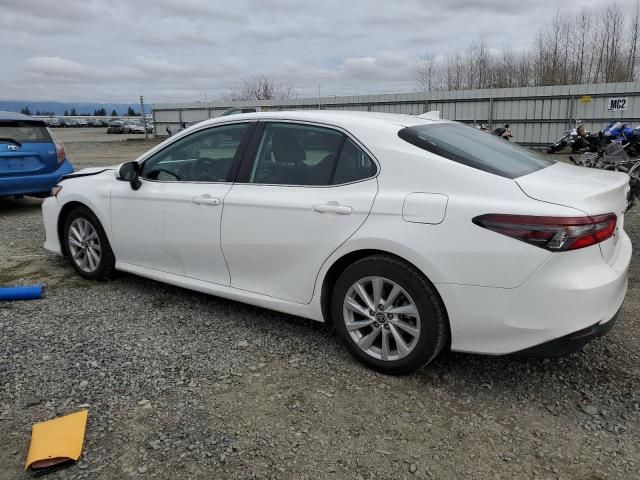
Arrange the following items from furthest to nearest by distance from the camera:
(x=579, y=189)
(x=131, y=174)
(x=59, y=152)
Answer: (x=59, y=152)
(x=131, y=174)
(x=579, y=189)

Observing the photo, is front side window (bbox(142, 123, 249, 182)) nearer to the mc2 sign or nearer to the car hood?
the car hood

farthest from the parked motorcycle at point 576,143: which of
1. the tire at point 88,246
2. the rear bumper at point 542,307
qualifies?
the tire at point 88,246

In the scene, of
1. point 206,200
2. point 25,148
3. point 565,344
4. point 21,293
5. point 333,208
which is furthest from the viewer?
point 25,148

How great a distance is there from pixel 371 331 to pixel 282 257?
0.75 m

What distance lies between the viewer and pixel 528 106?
70.0 feet

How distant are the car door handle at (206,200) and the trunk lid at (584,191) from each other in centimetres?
202

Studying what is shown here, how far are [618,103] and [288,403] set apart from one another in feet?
67.7

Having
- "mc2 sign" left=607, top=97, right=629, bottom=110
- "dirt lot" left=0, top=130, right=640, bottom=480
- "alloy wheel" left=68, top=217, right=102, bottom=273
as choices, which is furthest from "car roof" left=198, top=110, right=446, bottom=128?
"mc2 sign" left=607, top=97, right=629, bottom=110

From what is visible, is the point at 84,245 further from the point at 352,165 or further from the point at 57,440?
the point at 352,165

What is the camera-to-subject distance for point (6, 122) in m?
7.76

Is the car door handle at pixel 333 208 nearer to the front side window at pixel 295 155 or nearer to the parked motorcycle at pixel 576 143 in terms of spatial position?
the front side window at pixel 295 155

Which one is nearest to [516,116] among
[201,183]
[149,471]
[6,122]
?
[6,122]

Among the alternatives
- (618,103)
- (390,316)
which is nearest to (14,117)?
(390,316)

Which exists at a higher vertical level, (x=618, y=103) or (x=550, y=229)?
(x=618, y=103)
